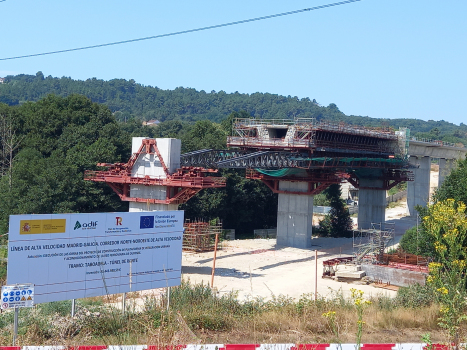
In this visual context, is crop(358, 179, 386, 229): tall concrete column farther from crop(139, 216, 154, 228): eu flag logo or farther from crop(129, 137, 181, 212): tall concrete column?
crop(139, 216, 154, 228): eu flag logo

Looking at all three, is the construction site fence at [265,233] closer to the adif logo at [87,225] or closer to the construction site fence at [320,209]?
the construction site fence at [320,209]

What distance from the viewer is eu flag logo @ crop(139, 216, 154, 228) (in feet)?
50.2

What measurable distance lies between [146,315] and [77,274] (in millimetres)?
2371

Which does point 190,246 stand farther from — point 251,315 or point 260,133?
point 251,315

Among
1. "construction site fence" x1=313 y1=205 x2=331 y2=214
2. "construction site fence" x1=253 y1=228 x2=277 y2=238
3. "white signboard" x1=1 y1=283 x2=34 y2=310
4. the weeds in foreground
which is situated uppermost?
"construction site fence" x1=313 y1=205 x2=331 y2=214

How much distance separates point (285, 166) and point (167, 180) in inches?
413

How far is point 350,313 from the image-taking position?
13977 mm

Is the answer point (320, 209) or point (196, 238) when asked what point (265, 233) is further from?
point (320, 209)

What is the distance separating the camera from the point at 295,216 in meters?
44.0

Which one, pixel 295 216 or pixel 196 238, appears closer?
pixel 196 238

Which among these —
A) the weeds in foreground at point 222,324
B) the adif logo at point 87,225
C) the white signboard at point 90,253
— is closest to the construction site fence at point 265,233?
the white signboard at point 90,253

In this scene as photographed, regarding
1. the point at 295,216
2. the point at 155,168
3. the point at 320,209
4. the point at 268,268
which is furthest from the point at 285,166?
the point at 320,209

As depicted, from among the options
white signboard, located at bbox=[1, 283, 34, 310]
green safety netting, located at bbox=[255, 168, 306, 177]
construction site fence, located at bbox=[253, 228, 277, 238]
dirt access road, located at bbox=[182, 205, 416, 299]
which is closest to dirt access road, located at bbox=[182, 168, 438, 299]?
dirt access road, located at bbox=[182, 205, 416, 299]

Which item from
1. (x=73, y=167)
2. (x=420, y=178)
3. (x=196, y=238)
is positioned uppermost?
(x=420, y=178)
